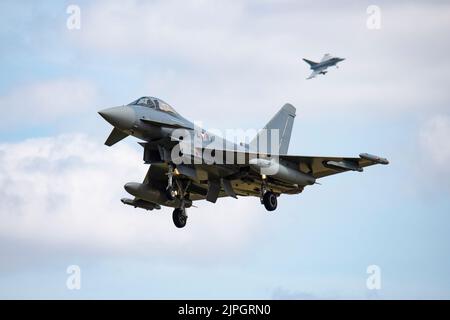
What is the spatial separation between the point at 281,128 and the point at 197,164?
7369mm

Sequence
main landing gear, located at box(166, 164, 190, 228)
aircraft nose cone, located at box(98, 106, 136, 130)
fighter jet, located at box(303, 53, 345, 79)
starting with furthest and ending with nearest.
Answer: fighter jet, located at box(303, 53, 345, 79) < main landing gear, located at box(166, 164, 190, 228) < aircraft nose cone, located at box(98, 106, 136, 130)

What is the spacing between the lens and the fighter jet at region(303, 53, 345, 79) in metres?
58.4

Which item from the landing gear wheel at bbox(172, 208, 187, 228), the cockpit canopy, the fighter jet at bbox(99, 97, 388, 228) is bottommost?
the landing gear wheel at bbox(172, 208, 187, 228)

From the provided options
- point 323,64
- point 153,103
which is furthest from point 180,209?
point 323,64

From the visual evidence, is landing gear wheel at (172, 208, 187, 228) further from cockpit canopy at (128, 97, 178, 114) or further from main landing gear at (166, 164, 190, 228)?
cockpit canopy at (128, 97, 178, 114)

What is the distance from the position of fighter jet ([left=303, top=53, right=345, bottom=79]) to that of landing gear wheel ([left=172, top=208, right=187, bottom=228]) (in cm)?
2230

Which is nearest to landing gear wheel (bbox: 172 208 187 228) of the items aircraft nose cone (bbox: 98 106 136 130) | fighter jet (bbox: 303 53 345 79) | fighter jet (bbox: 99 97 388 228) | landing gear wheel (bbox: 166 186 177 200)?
fighter jet (bbox: 99 97 388 228)

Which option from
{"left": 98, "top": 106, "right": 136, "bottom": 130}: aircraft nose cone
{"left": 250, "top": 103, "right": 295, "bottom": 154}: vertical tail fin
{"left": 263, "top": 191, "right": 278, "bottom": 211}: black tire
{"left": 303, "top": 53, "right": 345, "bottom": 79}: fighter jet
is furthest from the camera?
{"left": 303, "top": 53, "right": 345, "bottom": 79}: fighter jet

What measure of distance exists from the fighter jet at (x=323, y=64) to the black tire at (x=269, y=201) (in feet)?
73.9

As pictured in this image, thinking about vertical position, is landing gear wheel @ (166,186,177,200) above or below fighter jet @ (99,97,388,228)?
below

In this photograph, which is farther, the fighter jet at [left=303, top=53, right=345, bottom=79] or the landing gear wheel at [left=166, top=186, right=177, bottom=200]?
the fighter jet at [left=303, top=53, right=345, bottom=79]

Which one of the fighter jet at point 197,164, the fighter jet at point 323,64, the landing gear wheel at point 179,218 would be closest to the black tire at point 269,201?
the fighter jet at point 197,164
